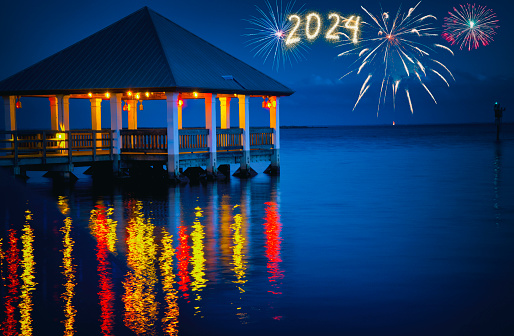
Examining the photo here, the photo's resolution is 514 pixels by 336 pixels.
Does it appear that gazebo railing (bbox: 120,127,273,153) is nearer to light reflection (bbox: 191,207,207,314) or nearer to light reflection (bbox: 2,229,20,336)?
light reflection (bbox: 191,207,207,314)

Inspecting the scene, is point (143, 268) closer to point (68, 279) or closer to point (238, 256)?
point (68, 279)

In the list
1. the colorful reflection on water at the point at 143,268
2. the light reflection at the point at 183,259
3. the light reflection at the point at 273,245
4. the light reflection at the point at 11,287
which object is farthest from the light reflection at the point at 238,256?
the light reflection at the point at 11,287

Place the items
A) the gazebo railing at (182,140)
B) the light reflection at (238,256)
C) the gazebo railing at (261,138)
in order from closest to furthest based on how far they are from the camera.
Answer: the light reflection at (238,256) → the gazebo railing at (182,140) → the gazebo railing at (261,138)

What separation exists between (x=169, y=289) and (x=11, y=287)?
2.24 m

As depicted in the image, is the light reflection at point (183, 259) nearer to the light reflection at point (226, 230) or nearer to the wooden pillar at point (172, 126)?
the light reflection at point (226, 230)

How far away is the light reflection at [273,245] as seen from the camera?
11.3 metres

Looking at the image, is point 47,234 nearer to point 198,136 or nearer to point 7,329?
point 7,329

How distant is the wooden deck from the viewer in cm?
2719

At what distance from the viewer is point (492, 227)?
56.6ft

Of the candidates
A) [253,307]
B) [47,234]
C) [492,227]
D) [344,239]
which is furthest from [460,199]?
[253,307]

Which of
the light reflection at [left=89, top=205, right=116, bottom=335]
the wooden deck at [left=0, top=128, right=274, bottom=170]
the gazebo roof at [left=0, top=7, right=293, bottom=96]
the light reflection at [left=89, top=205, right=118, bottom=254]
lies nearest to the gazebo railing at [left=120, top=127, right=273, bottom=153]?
the wooden deck at [left=0, top=128, right=274, bottom=170]

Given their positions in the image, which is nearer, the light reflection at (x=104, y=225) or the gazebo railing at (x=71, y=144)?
the light reflection at (x=104, y=225)

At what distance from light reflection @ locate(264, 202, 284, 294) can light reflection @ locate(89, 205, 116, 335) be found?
2.43 meters

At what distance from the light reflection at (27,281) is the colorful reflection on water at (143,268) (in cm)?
1
